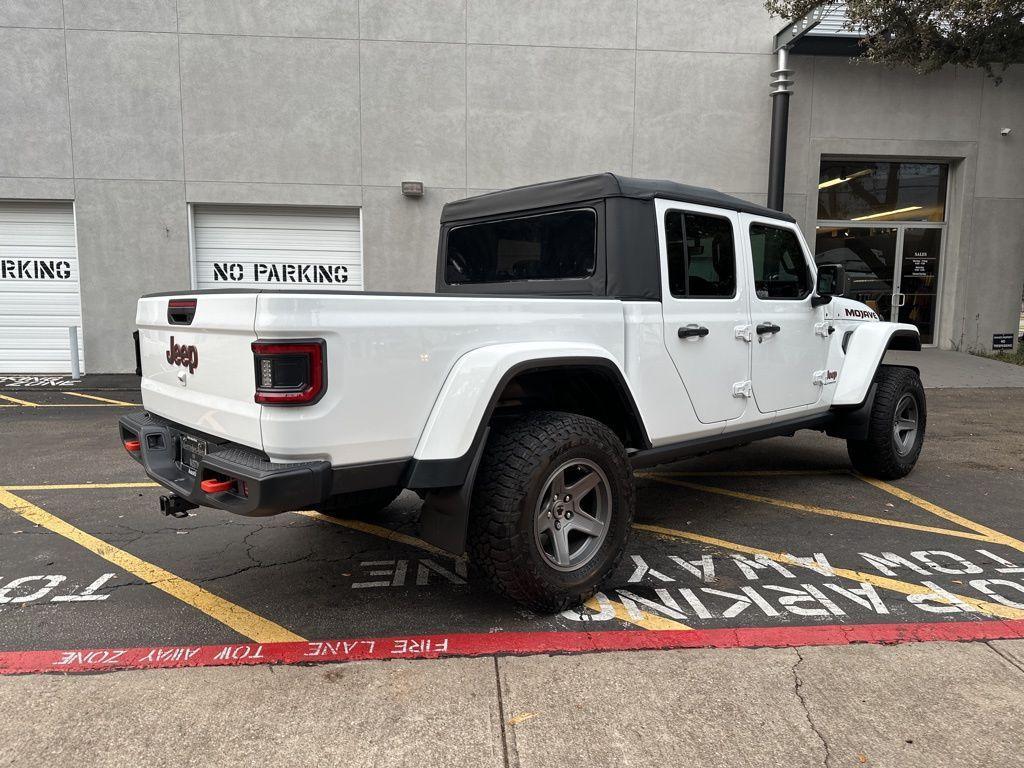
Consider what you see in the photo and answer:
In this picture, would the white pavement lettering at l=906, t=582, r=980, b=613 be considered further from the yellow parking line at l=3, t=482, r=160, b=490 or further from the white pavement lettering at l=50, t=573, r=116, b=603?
the yellow parking line at l=3, t=482, r=160, b=490

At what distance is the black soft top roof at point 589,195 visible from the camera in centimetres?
361

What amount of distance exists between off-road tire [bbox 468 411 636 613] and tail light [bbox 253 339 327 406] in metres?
0.86

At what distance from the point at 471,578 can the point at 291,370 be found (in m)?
1.72

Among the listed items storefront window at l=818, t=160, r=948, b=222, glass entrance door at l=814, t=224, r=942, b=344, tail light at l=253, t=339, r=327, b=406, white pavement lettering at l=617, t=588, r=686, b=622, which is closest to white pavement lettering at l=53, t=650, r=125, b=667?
tail light at l=253, t=339, r=327, b=406

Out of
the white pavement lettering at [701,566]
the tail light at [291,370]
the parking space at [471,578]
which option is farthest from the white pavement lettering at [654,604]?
the tail light at [291,370]

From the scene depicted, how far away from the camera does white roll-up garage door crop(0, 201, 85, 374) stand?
467 inches

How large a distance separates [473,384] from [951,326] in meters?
13.9

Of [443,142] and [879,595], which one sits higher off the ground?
[443,142]

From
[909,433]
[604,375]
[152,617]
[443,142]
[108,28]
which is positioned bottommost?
[152,617]

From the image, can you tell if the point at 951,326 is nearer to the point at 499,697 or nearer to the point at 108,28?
the point at 499,697

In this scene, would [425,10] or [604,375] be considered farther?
[425,10]

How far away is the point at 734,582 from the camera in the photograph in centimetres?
364

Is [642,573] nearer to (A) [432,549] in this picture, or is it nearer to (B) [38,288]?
(A) [432,549]

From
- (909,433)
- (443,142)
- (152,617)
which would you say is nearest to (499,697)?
(152,617)
